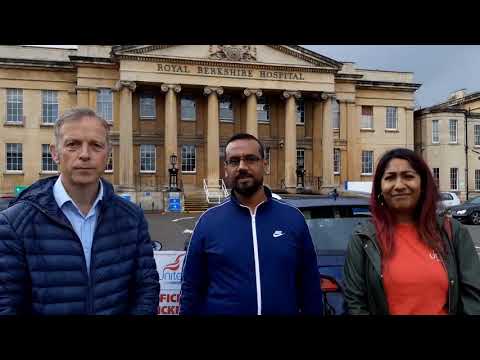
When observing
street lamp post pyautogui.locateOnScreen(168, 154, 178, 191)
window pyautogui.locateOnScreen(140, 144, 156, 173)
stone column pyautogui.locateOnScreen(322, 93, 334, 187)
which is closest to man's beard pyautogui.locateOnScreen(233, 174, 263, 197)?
street lamp post pyautogui.locateOnScreen(168, 154, 178, 191)

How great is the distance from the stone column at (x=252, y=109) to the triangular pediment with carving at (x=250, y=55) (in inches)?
100

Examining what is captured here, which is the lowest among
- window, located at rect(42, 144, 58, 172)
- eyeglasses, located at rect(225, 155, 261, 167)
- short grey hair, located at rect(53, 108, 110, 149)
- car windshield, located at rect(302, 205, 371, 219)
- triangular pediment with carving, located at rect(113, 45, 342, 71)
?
car windshield, located at rect(302, 205, 371, 219)

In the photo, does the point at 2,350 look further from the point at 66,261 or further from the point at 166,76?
the point at 166,76

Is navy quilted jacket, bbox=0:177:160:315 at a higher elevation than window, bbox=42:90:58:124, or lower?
lower

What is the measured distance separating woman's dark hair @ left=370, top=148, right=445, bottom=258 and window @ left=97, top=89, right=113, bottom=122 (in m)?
36.6

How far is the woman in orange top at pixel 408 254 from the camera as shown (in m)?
2.43

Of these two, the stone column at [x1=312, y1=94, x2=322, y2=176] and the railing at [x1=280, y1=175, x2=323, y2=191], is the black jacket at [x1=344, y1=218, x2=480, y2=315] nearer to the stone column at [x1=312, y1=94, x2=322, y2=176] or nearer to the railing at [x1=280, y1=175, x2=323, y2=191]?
the railing at [x1=280, y1=175, x2=323, y2=191]

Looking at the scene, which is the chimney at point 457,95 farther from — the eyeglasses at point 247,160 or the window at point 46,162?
the eyeglasses at point 247,160

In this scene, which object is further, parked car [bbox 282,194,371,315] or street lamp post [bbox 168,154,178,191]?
street lamp post [bbox 168,154,178,191]

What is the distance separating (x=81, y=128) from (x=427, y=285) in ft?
6.87

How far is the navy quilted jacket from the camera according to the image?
224cm

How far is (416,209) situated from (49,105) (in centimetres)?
3915

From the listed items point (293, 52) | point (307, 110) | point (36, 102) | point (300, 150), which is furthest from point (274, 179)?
point (36, 102)

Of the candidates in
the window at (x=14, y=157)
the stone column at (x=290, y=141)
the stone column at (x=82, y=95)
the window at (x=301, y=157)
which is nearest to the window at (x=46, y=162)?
the window at (x=14, y=157)
